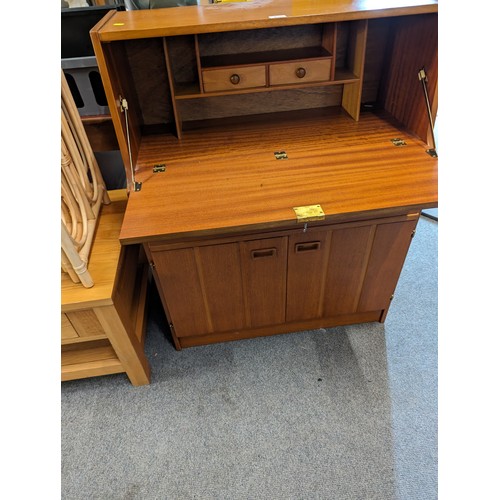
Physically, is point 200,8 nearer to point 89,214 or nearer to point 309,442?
point 89,214

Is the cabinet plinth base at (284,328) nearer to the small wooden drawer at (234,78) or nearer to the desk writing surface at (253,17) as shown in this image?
the small wooden drawer at (234,78)

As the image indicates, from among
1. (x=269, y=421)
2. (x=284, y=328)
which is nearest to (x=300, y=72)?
(x=284, y=328)

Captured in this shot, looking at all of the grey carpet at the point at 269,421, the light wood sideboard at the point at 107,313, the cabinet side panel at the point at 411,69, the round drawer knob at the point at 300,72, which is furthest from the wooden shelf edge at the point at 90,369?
the cabinet side panel at the point at 411,69

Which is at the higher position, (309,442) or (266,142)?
(266,142)

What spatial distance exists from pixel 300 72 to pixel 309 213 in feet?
1.96

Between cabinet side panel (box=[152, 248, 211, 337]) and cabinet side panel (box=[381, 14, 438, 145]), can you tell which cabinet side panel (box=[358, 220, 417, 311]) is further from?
cabinet side panel (box=[152, 248, 211, 337])

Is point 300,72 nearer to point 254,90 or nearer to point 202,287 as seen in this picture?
point 254,90

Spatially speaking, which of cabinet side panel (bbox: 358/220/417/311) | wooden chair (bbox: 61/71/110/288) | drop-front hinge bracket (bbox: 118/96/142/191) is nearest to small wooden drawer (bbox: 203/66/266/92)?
drop-front hinge bracket (bbox: 118/96/142/191)

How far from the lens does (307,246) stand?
1.23 m

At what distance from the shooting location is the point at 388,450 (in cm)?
127

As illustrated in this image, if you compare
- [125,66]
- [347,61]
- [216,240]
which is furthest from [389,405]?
[125,66]

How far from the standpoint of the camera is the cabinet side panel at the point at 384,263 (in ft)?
4.07

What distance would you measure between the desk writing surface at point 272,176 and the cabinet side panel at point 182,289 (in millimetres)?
171

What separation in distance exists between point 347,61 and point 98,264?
49.0 inches
